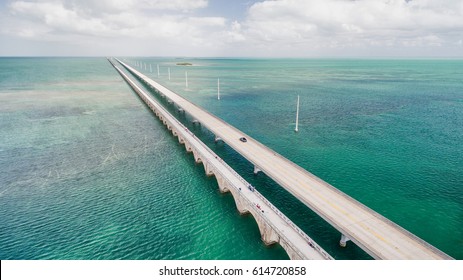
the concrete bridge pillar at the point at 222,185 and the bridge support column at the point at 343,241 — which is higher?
the concrete bridge pillar at the point at 222,185

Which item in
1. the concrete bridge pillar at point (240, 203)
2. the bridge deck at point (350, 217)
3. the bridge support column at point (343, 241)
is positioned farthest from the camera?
the concrete bridge pillar at point (240, 203)

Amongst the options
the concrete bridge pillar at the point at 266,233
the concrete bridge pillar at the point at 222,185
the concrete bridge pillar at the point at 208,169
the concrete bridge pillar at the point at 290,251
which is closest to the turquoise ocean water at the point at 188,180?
the concrete bridge pillar at the point at 266,233

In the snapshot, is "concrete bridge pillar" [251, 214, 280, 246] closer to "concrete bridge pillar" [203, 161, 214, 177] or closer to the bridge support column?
the bridge support column

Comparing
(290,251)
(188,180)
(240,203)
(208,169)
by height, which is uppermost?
(208,169)

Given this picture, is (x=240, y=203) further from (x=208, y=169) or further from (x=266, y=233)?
(x=208, y=169)

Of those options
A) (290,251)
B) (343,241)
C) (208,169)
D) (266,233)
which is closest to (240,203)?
(266,233)

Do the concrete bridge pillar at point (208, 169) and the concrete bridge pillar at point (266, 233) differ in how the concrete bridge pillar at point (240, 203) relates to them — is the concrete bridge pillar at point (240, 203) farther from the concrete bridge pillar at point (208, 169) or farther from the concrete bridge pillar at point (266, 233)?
the concrete bridge pillar at point (208, 169)

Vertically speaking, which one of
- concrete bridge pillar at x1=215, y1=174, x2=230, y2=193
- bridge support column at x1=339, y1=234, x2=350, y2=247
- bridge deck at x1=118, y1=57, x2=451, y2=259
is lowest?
bridge support column at x1=339, y1=234, x2=350, y2=247

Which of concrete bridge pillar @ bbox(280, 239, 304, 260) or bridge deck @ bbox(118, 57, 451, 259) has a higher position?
bridge deck @ bbox(118, 57, 451, 259)

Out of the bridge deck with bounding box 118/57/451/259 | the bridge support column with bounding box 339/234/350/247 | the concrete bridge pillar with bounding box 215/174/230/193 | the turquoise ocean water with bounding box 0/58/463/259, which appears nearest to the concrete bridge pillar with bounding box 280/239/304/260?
the turquoise ocean water with bounding box 0/58/463/259

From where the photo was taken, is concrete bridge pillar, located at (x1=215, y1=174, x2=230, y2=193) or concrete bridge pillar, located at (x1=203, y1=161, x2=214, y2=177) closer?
concrete bridge pillar, located at (x1=215, y1=174, x2=230, y2=193)

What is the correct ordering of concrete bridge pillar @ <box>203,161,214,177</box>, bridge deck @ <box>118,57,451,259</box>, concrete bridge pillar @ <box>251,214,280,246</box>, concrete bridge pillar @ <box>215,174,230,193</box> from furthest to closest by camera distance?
1. concrete bridge pillar @ <box>203,161,214,177</box>
2. concrete bridge pillar @ <box>215,174,230,193</box>
3. concrete bridge pillar @ <box>251,214,280,246</box>
4. bridge deck @ <box>118,57,451,259</box>

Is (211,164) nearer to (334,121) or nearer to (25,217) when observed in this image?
(25,217)
